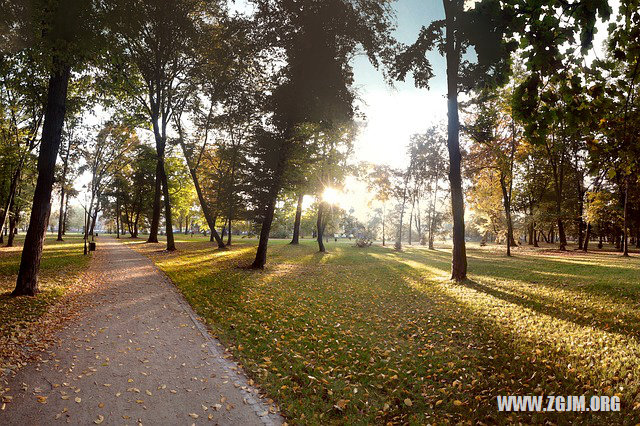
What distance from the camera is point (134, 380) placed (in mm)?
4766

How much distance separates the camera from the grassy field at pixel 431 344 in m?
4.27

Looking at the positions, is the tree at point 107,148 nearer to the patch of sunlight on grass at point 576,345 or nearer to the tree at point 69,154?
the tree at point 69,154

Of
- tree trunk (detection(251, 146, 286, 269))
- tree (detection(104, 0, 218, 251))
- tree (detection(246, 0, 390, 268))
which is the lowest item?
tree trunk (detection(251, 146, 286, 269))

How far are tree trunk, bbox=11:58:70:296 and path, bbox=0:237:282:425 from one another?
3.00m

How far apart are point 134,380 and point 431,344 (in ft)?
18.2

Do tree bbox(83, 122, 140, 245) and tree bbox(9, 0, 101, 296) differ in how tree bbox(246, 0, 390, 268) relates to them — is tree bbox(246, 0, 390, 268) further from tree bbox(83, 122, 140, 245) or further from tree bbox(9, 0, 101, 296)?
tree bbox(83, 122, 140, 245)

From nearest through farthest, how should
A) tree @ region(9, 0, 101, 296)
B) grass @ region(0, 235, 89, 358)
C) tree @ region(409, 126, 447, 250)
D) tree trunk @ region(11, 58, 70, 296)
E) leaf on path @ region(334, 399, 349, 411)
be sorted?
leaf on path @ region(334, 399, 349, 411), grass @ region(0, 235, 89, 358), tree @ region(9, 0, 101, 296), tree trunk @ region(11, 58, 70, 296), tree @ region(409, 126, 447, 250)

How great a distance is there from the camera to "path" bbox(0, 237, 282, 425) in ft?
12.8

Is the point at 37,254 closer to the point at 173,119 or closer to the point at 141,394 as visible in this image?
the point at 141,394

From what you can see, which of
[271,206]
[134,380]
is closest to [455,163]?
[271,206]

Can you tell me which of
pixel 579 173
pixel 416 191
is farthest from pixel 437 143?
pixel 579 173

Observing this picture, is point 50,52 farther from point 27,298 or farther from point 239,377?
point 239,377

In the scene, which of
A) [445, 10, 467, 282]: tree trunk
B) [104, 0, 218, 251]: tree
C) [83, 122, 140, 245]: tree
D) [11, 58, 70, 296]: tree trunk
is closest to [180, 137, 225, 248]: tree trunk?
[104, 0, 218, 251]: tree

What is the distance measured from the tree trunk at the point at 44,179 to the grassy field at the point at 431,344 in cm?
445
